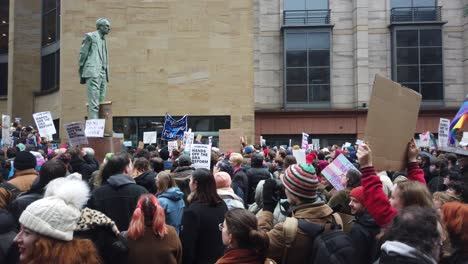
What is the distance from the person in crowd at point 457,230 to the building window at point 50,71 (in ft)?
98.4

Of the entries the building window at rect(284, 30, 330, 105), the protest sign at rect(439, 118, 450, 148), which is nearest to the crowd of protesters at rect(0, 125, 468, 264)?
the protest sign at rect(439, 118, 450, 148)

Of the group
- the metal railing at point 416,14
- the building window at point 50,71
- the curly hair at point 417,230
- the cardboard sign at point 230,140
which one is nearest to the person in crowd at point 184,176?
the curly hair at point 417,230

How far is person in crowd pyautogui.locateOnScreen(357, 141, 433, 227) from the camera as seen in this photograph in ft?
11.4

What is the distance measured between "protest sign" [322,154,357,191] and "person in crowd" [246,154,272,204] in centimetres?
220

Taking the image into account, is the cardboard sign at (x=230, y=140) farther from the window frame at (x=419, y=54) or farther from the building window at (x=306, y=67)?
the window frame at (x=419, y=54)

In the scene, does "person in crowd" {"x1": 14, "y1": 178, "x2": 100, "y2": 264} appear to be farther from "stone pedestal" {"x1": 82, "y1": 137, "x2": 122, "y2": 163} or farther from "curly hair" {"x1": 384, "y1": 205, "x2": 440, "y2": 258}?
"stone pedestal" {"x1": 82, "y1": 137, "x2": 122, "y2": 163}

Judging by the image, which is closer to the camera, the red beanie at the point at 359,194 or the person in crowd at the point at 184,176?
the red beanie at the point at 359,194

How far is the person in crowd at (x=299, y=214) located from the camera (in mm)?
3666

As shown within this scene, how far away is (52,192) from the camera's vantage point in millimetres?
3023

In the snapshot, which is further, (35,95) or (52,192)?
(35,95)

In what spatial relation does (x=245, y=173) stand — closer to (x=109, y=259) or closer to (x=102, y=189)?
(x=102, y=189)

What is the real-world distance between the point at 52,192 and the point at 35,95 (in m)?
31.4

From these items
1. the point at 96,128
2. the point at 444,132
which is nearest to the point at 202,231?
the point at 96,128

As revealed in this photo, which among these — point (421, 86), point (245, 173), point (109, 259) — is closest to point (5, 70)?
point (421, 86)
